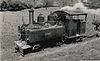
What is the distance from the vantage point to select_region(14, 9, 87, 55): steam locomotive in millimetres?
12227

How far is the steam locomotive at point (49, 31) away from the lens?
40.1ft

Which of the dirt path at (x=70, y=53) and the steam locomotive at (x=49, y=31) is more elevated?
the steam locomotive at (x=49, y=31)

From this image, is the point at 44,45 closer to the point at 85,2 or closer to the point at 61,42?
the point at 61,42

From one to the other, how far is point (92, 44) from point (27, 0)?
1063 inches

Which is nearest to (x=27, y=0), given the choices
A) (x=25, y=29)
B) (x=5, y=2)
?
(x=5, y=2)

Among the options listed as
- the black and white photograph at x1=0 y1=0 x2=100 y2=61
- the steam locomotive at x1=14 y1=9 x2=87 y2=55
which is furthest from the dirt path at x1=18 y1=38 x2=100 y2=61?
the steam locomotive at x1=14 y1=9 x2=87 y2=55

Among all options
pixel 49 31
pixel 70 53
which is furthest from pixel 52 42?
pixel 70 53

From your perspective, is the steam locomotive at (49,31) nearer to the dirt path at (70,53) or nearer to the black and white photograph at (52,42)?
the black and white photograph at (52,42)

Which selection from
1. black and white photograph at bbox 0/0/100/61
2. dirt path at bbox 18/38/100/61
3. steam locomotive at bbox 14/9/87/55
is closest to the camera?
dirt path at bbox 18/38/100/61

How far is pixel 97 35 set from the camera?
17.3 meters

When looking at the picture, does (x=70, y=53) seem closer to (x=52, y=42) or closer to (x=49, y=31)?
(x=52, y=42)

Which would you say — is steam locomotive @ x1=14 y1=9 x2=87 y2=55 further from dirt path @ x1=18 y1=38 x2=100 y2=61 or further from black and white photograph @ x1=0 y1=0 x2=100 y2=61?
dirt path @ x1=18 y1=38 x2=100 y2=61

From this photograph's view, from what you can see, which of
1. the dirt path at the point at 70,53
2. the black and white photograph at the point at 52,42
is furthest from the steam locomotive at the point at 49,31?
the dirt path at the point at 70,53

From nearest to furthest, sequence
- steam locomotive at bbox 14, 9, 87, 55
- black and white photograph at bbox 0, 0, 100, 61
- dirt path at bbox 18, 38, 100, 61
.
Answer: dirt path at bbox 18, 38, 100, 61 < black and white photograph at bbox 0, 0, 100, 61 < steam locomotive at bbox 14, 9, 87, 55
